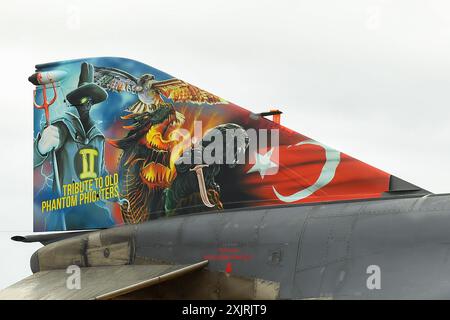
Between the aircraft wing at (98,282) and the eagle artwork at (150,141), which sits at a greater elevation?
the eagle artwork at (150,141)

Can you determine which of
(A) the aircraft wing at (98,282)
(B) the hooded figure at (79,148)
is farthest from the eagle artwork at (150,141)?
(A) the aircraft wing at (98,282)

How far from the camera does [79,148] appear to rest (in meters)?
10.7

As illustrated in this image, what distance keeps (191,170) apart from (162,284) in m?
1.45

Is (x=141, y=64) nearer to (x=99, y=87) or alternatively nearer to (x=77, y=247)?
(x=99, y=87)

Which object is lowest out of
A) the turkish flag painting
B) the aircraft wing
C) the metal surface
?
the aircraft wing

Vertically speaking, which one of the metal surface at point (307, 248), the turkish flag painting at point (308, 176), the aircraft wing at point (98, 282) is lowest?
the aircraft wing at point (98, 282)

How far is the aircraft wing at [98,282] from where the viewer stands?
8.69 metres

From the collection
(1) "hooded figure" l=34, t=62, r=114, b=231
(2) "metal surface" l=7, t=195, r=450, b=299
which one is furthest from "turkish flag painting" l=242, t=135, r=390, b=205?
(1) "hooded figure" l=34, t=62, r=114, b=231

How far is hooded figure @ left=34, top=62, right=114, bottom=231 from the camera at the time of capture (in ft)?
34.3

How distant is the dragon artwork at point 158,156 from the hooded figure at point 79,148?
0.30 meters

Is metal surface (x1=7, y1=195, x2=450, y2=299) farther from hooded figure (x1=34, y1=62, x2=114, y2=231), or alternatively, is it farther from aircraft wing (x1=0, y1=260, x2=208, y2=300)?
hooded figure (x1=34, y1=62, x2=114, y2=231)

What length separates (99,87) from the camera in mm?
10500

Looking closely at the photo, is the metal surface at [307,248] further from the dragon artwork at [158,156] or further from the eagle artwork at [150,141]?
the eagle artwork at [150,141]

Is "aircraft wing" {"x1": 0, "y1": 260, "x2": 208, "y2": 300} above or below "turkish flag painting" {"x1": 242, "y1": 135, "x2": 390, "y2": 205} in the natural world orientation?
below
